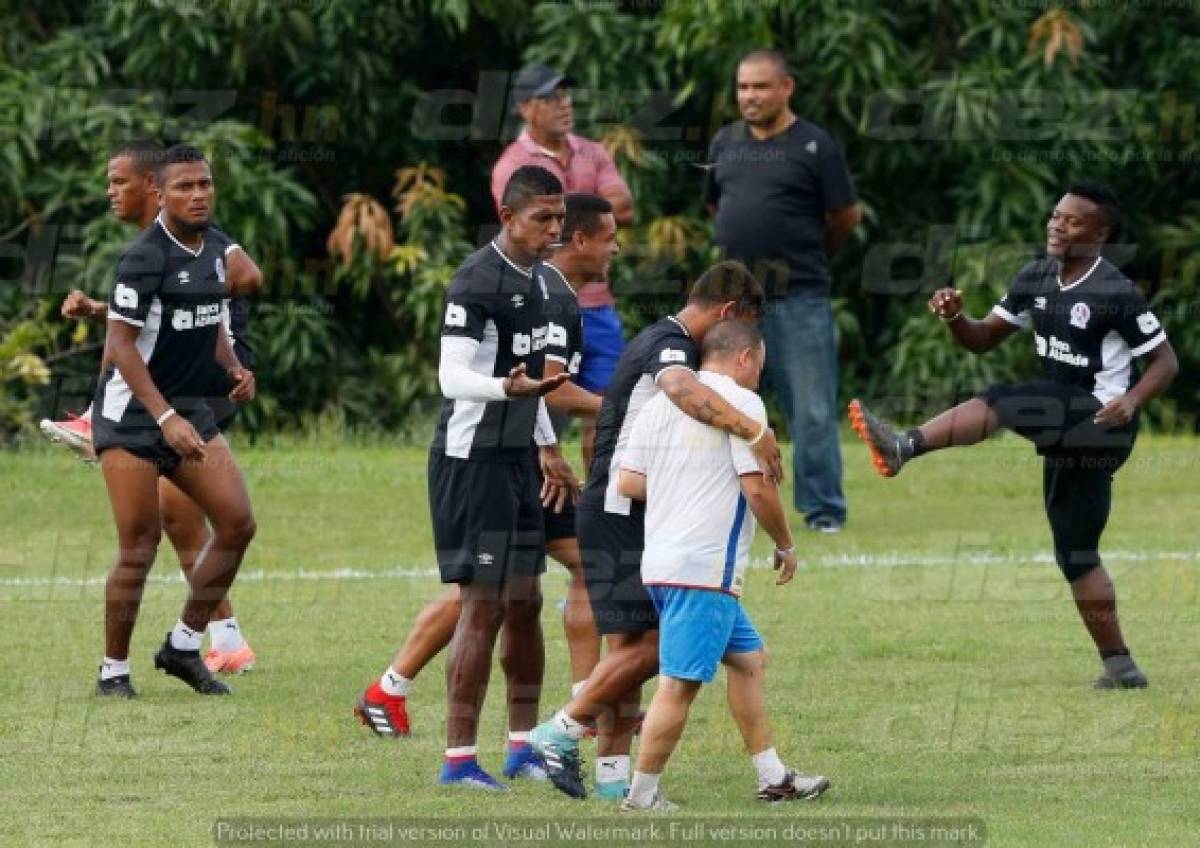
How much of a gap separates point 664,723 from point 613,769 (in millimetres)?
506

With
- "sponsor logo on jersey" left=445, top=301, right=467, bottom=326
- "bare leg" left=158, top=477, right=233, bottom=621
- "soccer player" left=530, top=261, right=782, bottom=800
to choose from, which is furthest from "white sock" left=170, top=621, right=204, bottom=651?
"sponsor logo on jersey" left=445, top=301, right=467, bottom=326

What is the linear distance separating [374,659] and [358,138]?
415 inches

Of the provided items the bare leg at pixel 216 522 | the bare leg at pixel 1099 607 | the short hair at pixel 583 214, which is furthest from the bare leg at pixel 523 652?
the bare leg at pixel 1099 607

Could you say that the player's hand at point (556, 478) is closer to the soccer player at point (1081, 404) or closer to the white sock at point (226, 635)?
the soccer player at point (1081, 404)

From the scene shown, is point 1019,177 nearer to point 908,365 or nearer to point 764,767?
point 908,365

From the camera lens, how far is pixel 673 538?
8352 millimetres

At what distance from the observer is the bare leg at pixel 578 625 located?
991 centimetres

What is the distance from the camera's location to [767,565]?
13.9 metres

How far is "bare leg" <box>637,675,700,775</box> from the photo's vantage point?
27.3 ft

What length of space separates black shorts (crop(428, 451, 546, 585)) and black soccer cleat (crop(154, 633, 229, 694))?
2.09m

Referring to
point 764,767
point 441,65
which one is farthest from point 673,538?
point 441,65

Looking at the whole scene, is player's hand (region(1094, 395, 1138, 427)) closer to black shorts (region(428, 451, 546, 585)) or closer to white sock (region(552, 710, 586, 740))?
black shorts (region(428, 451, 546, 585))

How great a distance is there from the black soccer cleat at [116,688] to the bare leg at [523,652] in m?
2.04

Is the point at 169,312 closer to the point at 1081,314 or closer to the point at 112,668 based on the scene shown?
the point at 112,668
